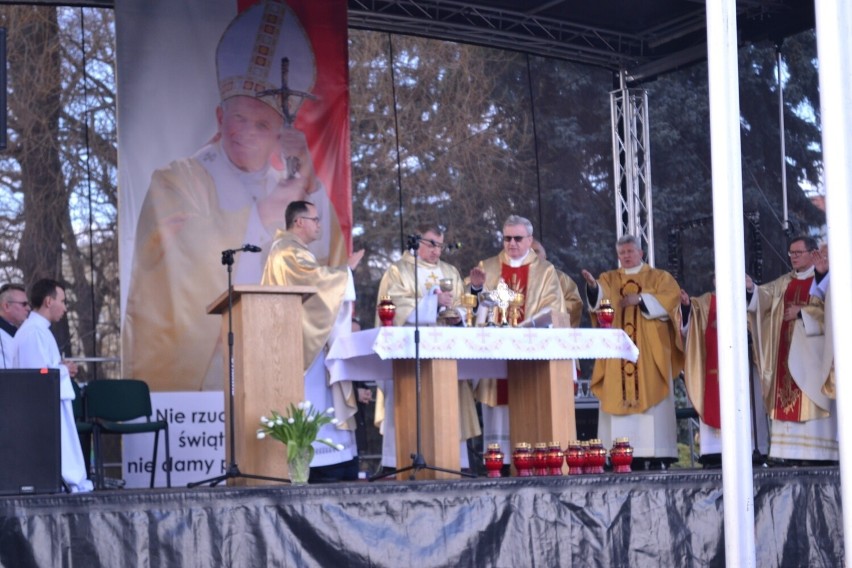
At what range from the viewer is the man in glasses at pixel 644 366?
9664 mm

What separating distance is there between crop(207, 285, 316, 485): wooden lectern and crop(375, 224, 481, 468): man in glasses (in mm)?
1121

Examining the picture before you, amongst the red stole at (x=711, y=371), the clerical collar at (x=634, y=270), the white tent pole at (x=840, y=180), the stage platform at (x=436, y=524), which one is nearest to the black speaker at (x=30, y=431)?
the stage platform at (x=436, y=524)

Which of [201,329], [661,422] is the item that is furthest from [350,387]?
[661,422]

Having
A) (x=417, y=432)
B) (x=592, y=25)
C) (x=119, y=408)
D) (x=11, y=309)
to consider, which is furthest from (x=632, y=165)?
(x=11, y=309)

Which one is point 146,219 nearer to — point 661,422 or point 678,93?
point 661,422

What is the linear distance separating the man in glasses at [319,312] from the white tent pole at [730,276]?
356 cm

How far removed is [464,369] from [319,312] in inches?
40.7

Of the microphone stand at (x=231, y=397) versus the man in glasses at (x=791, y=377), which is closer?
the microphone stand at (x=231, y=397)

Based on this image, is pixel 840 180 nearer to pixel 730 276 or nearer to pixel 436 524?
A: pixel 730 276

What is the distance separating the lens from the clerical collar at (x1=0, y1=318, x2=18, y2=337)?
806 centimetres

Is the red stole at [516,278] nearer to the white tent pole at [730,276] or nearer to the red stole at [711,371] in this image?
the red stole at [711,371]

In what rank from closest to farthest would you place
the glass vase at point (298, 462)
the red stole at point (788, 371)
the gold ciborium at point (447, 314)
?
the glass vase at point (298, 462)
the gold ciborium at point (447, 314)
the red stole at point (788, 371)

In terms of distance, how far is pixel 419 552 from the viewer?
6.05 meters

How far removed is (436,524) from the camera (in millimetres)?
6094
